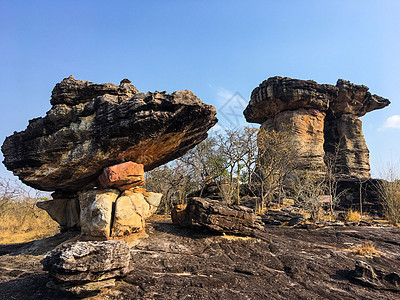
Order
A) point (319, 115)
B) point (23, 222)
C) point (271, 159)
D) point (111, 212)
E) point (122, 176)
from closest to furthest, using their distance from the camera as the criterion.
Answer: point (111, 212) → point (122, 176) → point (23, 222) → point (271, 159) → point (319, 115)

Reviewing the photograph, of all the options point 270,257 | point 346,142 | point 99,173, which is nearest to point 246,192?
point 270,257

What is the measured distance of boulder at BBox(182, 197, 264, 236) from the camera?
822 cm

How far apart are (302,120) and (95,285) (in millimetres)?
23814

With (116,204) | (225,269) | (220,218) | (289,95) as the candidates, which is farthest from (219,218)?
(289,95)

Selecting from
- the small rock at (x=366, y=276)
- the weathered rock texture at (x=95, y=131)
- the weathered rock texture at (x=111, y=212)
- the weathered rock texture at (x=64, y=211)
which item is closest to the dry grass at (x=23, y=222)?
the weathered rock texture at (x=64, y=211)

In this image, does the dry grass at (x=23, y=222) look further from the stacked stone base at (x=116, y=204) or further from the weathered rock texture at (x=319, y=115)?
the weathered rock texture at (x=319, y=115)

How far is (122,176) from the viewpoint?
7.62 metres

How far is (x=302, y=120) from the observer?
24.3 meters

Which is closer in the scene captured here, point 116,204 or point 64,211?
point 116,204

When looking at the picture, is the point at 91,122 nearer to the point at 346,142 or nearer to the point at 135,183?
the point at 135,183

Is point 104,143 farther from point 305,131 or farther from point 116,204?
point 305,131

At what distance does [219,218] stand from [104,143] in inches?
176

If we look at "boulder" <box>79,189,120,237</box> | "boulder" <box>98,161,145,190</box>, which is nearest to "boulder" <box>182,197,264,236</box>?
"boulder" <box>98,161,145,190</box>

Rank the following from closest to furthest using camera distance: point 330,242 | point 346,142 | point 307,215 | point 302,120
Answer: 1. point 330,242
2. point 307,215
3. point 302,120
4. point 346,142
